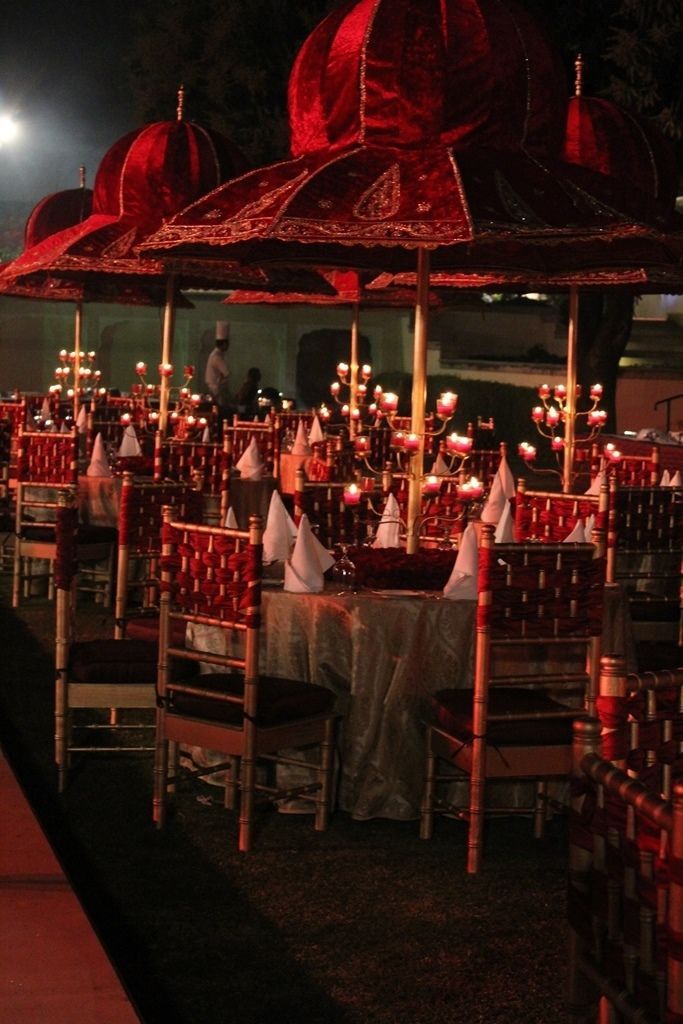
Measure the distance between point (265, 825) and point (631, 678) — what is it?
9.44 feet

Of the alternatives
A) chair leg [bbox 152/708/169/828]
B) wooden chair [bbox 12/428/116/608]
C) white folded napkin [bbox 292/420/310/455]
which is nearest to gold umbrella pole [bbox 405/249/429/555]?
chair leg [bbox 152/708/169/828]

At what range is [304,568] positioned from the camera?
19.0 feet

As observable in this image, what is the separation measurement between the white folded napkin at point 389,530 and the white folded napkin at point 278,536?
47 cm

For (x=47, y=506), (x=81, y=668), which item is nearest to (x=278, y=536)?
(x=81, y=668)

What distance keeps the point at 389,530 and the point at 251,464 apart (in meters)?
3.99

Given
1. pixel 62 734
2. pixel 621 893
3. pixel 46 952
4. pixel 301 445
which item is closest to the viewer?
pixel 621 893

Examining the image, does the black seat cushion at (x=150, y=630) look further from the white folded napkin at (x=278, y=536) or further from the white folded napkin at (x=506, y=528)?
the white folded napkin at (x=506, y=528)

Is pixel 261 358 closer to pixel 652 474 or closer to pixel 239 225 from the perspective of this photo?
pixel 652 474

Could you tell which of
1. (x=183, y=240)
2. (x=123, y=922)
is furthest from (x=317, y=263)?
(x=123, y=922)

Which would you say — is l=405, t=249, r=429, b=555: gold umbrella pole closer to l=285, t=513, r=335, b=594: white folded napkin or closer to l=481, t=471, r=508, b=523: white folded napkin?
l=481, t=471, r=508, b=523: white folded napkin

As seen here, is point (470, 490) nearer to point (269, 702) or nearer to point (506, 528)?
point (506, 528)

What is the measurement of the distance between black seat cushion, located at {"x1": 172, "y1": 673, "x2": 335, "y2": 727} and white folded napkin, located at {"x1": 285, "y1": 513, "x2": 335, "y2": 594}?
13.1 inches

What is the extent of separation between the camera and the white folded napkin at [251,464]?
10.8 m

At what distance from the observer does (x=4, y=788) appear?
5.66 m
